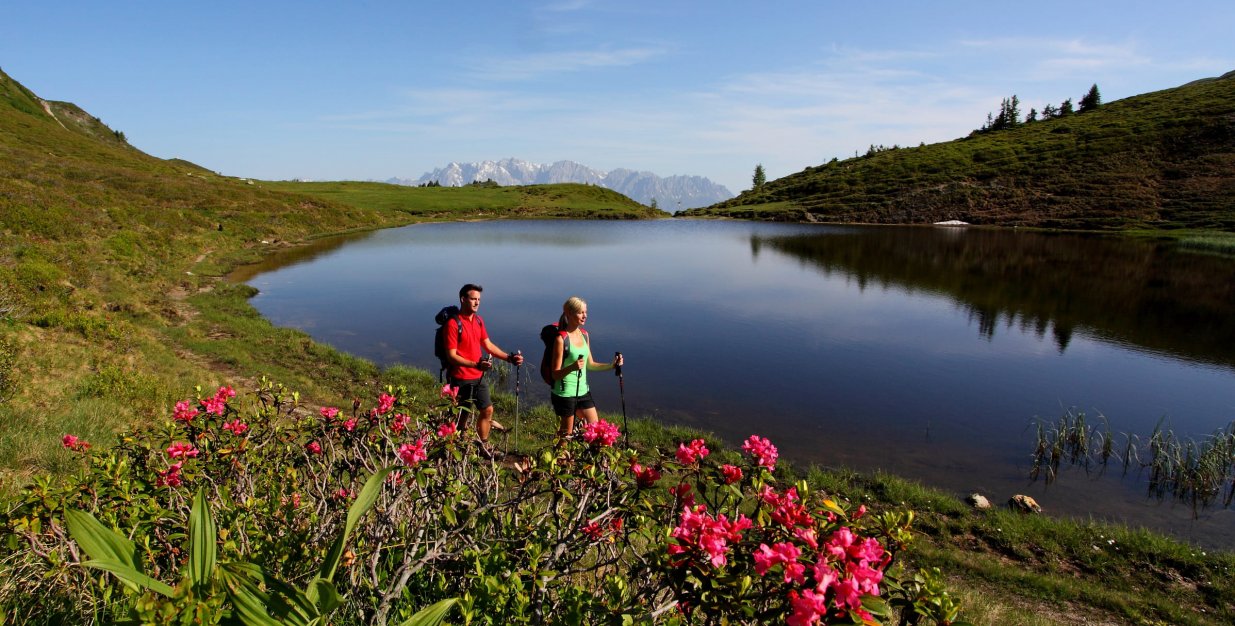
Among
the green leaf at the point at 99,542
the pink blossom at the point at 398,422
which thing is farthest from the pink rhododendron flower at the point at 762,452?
the green leaf at the point at 99,542

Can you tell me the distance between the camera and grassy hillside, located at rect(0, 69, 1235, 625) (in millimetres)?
7520

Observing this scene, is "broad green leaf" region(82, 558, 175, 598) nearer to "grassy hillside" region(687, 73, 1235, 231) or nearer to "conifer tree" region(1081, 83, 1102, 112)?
"grassy hillside" region(687, 73, 1235, 231)

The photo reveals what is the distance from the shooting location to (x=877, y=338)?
2144 centimetres

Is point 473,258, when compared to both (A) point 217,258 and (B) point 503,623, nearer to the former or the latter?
(A) point 217,258

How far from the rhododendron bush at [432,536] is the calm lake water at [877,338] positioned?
907 centimetres

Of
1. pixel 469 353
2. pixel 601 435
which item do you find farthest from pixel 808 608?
pixel 469 353

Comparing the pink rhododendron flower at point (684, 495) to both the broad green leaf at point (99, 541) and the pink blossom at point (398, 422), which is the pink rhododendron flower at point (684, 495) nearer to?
the pink blossom at point (398, 422)

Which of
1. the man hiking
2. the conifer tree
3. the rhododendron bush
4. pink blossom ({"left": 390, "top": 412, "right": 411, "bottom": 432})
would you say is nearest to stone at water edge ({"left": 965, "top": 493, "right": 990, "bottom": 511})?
the rhododendron bush

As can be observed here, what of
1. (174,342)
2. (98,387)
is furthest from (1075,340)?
(174,342)

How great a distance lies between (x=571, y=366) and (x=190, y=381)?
9.04m

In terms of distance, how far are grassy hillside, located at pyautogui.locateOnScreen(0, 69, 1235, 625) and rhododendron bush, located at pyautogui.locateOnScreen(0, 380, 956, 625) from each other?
2641 mm

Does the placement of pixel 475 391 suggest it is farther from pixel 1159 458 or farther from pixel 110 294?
pixel 110 294

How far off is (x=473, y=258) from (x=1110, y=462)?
39.8 meters

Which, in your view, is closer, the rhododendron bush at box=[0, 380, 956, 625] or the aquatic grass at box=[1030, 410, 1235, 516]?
the rhododendron bush at box=[0, 380, 956, 625]
